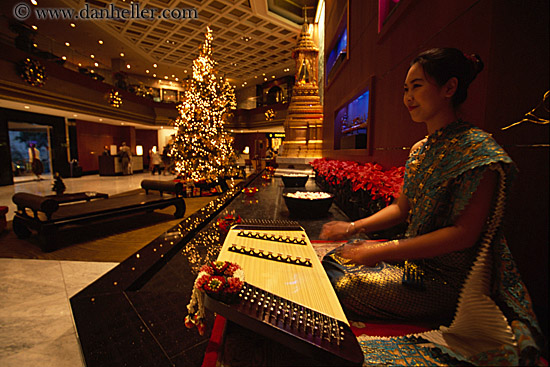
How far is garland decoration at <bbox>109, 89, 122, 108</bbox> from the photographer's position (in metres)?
12.5

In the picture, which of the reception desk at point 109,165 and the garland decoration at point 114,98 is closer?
the garland decoration at point 114,98

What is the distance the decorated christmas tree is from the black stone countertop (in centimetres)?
568

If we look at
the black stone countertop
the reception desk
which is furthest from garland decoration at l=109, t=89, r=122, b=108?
the black stone countertop

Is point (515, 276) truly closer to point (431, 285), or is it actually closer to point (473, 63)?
point (431, 285)

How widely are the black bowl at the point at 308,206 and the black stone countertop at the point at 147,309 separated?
0.51 m

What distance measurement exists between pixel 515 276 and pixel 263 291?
2.62 feet

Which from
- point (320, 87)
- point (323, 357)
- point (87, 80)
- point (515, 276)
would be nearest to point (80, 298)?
point (323, 357)

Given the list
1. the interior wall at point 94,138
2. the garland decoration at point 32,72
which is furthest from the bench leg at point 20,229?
the interior wall at point 94,138

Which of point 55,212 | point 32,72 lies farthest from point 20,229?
point 32,72

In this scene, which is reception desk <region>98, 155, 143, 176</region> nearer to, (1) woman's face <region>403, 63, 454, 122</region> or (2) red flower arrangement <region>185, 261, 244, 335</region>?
(2) red flower arrangement <region>185, 261, 244, 335</region>

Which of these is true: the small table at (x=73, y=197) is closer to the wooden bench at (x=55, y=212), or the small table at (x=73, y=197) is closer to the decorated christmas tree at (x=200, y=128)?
the wooden bench at (x=55, y=212)

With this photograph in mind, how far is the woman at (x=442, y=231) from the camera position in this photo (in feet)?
2.56

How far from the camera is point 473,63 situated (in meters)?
0.93

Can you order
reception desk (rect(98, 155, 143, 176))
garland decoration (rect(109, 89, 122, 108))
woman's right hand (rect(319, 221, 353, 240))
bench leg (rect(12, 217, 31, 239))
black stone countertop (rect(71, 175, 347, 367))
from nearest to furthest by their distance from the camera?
black stone countertop (rect(71, 175, 347, 367)) < woman's right hand (rect(319, 221, 353, 240)) < bench leg (rect(12, 217, 31, 239)) < garland decoration (rect(109, 89, 122, 108)) < reception desk (rect(98, 155, 143, 176))
